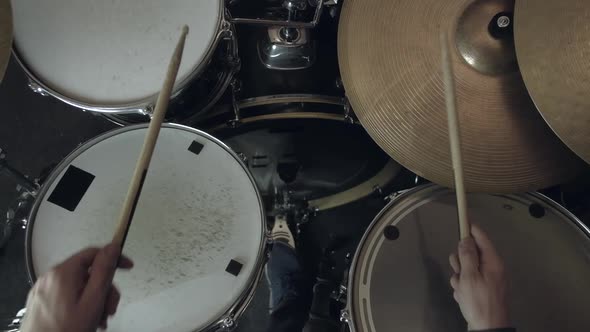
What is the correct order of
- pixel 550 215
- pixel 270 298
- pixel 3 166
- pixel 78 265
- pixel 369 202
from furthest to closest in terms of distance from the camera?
pixel 369 202 → pixel 270 298 → pixel 3 166 → pixel 550 215 → pixel 78 265

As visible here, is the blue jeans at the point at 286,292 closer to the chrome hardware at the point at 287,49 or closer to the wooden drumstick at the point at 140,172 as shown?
the chrome hardware at the point at 287,49

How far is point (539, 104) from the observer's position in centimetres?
73

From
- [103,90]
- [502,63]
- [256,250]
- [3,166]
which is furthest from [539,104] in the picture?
[3,166]

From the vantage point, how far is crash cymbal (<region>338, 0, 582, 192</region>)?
858mm

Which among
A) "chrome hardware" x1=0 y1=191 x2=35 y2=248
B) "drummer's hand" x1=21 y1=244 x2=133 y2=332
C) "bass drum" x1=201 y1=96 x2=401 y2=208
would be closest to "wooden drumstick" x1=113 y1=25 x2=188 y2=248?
"drummer's hand" x1=21 y1=244 x2=133 y2=332

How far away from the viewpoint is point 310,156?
60.8 inches

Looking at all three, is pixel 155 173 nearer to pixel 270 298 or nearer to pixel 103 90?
pixel 103 90

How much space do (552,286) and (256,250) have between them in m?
0.65

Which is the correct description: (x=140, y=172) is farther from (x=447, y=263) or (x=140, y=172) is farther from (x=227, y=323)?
(x=447, y=263)

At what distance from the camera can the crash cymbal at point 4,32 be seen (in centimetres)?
81

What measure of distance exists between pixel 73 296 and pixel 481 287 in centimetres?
62

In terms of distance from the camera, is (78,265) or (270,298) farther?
(270,298)

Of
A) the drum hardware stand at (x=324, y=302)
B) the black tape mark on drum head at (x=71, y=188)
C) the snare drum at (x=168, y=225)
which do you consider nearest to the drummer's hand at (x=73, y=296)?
the snare drum at (x=168, y=225)

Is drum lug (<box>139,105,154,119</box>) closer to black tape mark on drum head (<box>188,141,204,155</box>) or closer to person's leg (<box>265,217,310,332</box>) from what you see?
black tape mark on drum head (<box>188,141,204,155</box>)
